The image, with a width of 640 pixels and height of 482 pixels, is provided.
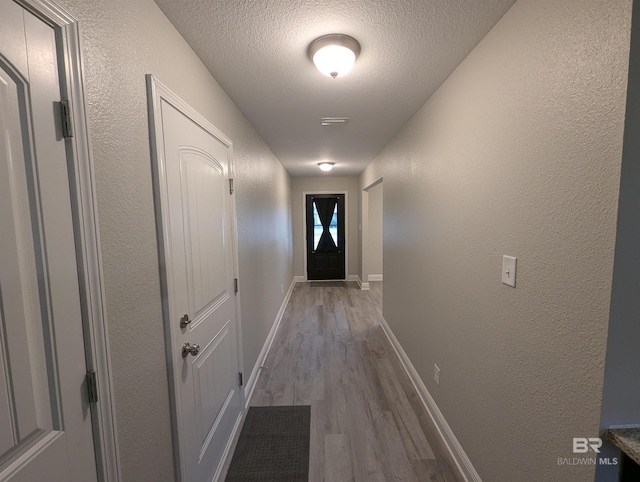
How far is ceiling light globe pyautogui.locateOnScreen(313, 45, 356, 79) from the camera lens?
4.50 ft

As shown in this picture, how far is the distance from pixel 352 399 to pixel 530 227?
191 cm

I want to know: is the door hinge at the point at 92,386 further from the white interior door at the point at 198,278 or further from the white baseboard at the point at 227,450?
the white baseboard at the point at 227,450

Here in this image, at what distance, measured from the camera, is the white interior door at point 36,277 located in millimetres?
588

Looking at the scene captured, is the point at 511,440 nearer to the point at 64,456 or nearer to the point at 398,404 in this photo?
the point at 398,404

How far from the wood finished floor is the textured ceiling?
2.39 metres

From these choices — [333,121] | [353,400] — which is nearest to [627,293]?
[353,400]

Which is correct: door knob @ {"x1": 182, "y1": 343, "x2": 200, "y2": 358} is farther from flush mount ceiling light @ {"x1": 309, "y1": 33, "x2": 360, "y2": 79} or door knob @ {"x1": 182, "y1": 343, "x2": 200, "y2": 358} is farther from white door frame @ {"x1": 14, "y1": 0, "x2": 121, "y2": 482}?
flush mount ceiling light @ {"x1": 309, "y1": 33, "x2": 360, "y2": 79}

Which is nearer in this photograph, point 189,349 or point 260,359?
point 189,349

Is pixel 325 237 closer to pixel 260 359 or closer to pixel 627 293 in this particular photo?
pixel 260 359

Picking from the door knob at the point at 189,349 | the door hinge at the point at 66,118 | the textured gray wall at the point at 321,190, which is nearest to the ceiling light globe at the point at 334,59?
the door hinge at the point at 66,118

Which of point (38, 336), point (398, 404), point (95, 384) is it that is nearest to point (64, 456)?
point (95, 384)

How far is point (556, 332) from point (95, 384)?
149 centimetres

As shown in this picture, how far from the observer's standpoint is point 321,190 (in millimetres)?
6289

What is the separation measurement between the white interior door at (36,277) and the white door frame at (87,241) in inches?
0.8
